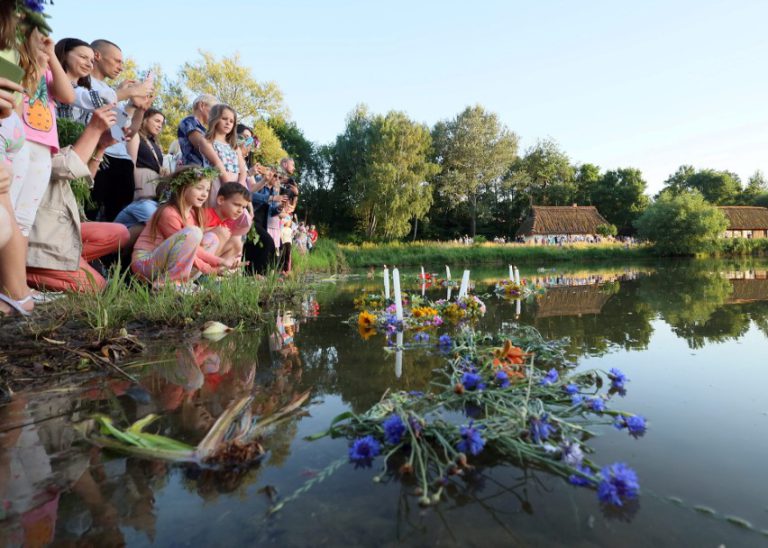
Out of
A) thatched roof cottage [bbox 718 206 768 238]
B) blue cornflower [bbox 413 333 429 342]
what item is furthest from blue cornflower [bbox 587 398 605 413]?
thatched roof cottage [bbox 718 206 768 238]

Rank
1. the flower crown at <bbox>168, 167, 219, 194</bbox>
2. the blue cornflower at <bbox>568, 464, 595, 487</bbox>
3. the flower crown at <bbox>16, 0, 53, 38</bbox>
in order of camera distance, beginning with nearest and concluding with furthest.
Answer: the blue cornflower at <bbox>568, 464, 595, 487</bbox>
the flower crown at <bbox>16, 0, 53, 38</bbox>
the flower crown at <bbox>168, 167, 219, 194</bbox>

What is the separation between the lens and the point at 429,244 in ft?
79.2

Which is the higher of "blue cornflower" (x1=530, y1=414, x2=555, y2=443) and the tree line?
the tree line

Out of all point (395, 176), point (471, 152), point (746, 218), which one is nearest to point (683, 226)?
point (471, 152)

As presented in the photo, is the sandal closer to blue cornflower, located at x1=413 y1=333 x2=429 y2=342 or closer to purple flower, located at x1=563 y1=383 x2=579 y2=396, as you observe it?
blue cornflower, located at x1=413 y1=333 x2=429 y2=342

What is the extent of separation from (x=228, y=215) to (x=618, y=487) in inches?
165

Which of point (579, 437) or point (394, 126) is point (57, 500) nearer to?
point (579, 437)

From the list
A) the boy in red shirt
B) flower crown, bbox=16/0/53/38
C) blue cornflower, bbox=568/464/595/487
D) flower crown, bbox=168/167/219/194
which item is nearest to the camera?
blue cornflower, bbox=568/464/595/487

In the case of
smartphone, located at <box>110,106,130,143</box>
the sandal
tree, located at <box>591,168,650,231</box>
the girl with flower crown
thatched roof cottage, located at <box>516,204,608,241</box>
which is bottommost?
the sandal

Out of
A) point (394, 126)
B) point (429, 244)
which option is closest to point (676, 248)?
point (429, 244)

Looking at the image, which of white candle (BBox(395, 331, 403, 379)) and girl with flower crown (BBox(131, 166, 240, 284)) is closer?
white candle (BBox(395, 331, 403, 379))

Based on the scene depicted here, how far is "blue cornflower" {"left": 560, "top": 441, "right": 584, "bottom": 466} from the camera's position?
0.98 meters

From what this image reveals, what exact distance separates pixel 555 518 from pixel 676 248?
29832 millimetres

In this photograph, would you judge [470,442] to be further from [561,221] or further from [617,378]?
[561,221]
